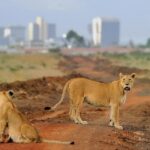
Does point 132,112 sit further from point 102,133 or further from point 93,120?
point 102,133

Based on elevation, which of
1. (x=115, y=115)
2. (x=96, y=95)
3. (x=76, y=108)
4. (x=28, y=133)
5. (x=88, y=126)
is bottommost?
(x=88, y=126)

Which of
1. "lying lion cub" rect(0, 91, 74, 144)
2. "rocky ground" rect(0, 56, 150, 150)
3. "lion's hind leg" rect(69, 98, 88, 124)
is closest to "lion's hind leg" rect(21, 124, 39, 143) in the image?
"lying lion cub" rect(0, 91, 74, 144)

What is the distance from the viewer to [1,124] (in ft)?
41.5

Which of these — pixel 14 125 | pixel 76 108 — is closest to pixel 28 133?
pixel 14 125

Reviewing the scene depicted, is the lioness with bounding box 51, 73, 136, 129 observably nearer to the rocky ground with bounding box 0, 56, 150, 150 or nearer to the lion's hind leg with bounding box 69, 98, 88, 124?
the lion's hind leg with bounding box 69, 98, 88, 124

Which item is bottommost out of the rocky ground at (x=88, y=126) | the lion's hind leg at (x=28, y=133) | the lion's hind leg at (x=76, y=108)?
the rocky ground at (x=88, y=126)

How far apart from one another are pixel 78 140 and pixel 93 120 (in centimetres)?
594

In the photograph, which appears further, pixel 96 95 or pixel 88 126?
pixel 96 95

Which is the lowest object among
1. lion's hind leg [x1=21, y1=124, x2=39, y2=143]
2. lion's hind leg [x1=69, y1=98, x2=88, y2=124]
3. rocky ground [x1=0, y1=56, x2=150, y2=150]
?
rocky ground [x1=0, y1=56, x2=150, y2=150]

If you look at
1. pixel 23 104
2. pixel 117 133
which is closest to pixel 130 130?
pixel 117 133

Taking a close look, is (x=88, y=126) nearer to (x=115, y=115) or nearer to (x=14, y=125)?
(x=115, y=115)

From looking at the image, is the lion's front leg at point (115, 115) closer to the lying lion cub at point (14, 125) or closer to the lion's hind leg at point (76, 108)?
the lion's hind leg at point (76, 108)

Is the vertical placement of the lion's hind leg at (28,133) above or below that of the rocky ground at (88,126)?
above

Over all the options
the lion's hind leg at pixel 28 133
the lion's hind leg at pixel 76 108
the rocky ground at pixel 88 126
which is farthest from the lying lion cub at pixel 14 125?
the lion's hind leg at pixel 76 108
